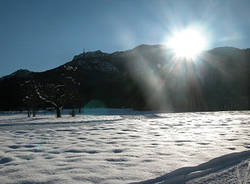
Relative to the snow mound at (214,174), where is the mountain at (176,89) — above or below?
above

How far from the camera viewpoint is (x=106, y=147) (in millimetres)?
4105

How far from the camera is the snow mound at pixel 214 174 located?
2.19 metres

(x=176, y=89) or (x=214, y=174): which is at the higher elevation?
(x=176, y=89)

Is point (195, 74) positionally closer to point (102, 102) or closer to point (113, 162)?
point (102, 102)

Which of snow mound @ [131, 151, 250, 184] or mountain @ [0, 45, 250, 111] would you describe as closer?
snow mound @ [131, 151, 250, 184]

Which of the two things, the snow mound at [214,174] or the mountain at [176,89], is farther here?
the mountain at [176,89]

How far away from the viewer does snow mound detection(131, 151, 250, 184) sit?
219 cm

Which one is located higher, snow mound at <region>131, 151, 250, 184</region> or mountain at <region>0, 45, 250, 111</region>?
mountain at <region>0, 45, 250, 111</region>

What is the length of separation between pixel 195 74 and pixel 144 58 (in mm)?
57664

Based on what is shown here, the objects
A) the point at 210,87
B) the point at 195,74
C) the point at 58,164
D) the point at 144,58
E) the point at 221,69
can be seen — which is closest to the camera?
the point at 58,164

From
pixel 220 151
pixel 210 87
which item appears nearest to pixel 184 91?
pixel 210 87

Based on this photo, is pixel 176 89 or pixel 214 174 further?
pixel 176 89

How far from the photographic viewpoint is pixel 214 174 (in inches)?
93.4

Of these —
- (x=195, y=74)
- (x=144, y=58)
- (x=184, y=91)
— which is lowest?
(x=184, y=91)
